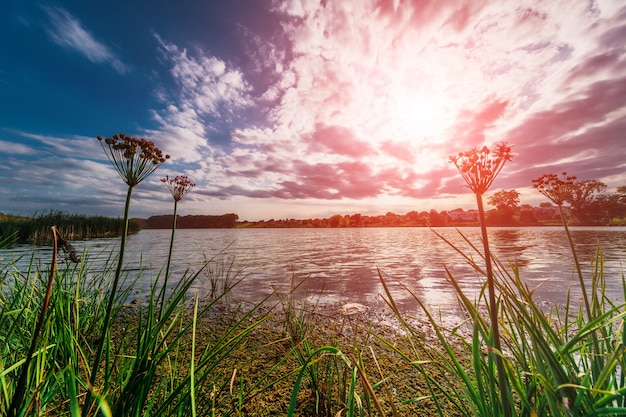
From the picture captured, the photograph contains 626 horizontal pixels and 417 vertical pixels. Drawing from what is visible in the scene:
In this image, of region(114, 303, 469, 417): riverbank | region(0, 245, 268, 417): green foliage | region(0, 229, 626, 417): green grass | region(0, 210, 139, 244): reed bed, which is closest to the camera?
region(0, 229, 626, 417): green grass

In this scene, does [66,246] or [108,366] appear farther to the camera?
[108,366]

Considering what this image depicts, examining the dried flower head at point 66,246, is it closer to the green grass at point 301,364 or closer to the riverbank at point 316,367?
the green grass at point 301,364

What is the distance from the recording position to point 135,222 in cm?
5088

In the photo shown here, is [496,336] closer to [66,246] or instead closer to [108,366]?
[66,246]

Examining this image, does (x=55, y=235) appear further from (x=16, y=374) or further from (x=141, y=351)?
(x=16, y=374)

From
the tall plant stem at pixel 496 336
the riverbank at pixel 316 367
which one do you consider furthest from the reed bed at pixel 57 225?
the tall plant stem at pixel 496 336

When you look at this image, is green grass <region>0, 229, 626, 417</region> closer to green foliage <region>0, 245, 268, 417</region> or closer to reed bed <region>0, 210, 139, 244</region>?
green foliage <region>0, 245, 268, 417</region>

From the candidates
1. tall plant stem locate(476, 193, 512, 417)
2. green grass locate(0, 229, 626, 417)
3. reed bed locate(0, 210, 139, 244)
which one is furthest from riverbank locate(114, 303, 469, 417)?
reed bed locate(0, 210, 139, 244)

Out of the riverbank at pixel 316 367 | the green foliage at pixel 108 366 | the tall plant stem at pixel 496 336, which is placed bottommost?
the riverbank at pixel 316 367

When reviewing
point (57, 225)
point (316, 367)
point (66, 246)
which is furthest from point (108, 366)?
point (57, 225)

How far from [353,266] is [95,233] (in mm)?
34650

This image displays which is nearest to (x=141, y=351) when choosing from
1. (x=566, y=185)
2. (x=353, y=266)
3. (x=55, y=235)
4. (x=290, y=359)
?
(x=55, y=235)

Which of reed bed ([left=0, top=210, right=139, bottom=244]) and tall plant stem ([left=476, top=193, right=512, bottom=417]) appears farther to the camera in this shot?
reed bed ([left=0, top=210, right=139, bottom=244])

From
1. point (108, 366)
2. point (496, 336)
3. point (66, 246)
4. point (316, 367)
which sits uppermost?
point (66, 246)
